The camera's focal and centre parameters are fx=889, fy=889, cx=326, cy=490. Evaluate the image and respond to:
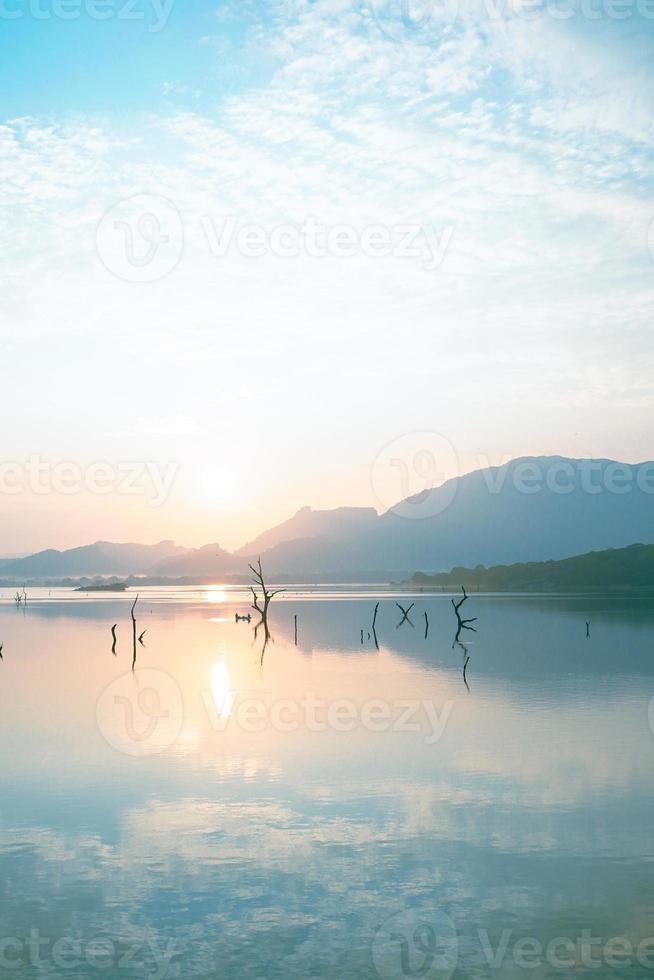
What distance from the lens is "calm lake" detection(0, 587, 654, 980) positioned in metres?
11.9

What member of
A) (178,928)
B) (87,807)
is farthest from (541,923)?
(87,807)

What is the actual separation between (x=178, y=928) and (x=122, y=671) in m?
37.6

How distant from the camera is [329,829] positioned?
57.9 ft
